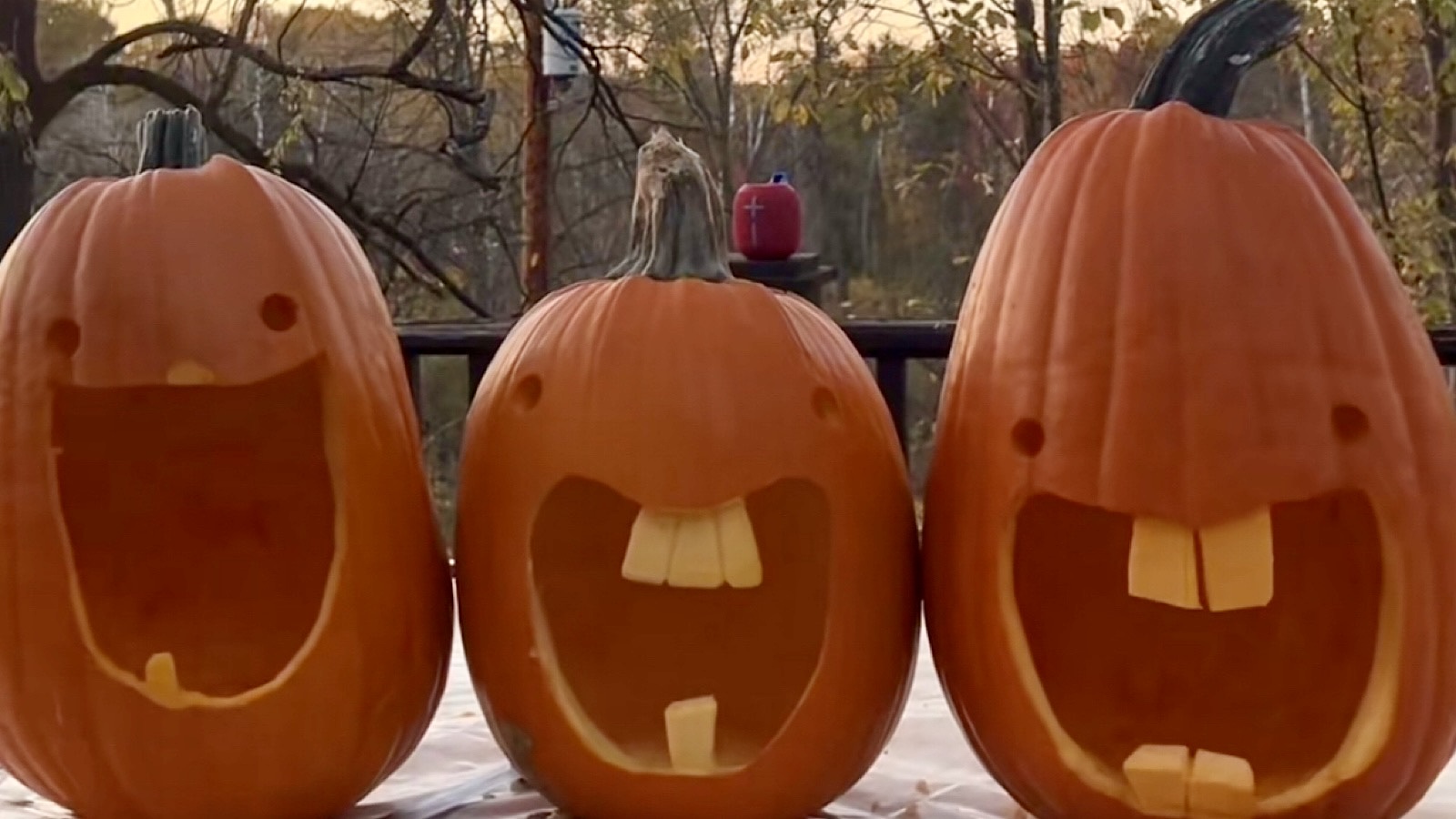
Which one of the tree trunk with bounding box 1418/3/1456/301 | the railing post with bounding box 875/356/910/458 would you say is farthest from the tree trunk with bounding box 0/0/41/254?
the tree trunk with bounding box 1418/3/1456/301

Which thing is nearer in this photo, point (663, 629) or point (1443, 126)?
point (663, 629)

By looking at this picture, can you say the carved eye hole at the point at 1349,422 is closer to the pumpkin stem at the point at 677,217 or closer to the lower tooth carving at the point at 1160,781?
the lower tooth carving at the point at 1160,781

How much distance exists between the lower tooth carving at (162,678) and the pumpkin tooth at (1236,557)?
50cm

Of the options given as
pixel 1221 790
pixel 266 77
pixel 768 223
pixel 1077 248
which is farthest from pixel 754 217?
pixel 266 77

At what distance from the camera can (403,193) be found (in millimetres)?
2357

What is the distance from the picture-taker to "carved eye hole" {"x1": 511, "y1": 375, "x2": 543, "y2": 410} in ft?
2.49

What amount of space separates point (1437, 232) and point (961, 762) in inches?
64.9

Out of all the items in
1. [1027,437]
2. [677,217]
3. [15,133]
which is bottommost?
[1027,437]

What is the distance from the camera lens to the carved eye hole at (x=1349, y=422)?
67 centimetres

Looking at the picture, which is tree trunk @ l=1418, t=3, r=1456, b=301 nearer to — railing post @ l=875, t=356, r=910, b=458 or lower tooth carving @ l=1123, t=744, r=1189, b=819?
railing post @ l=875, t=356, r=910, b=458

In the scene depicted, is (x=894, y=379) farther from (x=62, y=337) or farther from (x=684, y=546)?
(x=62, y=337)

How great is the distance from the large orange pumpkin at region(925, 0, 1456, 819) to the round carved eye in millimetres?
339

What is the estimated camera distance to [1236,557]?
67cm

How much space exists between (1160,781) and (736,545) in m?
0.23
